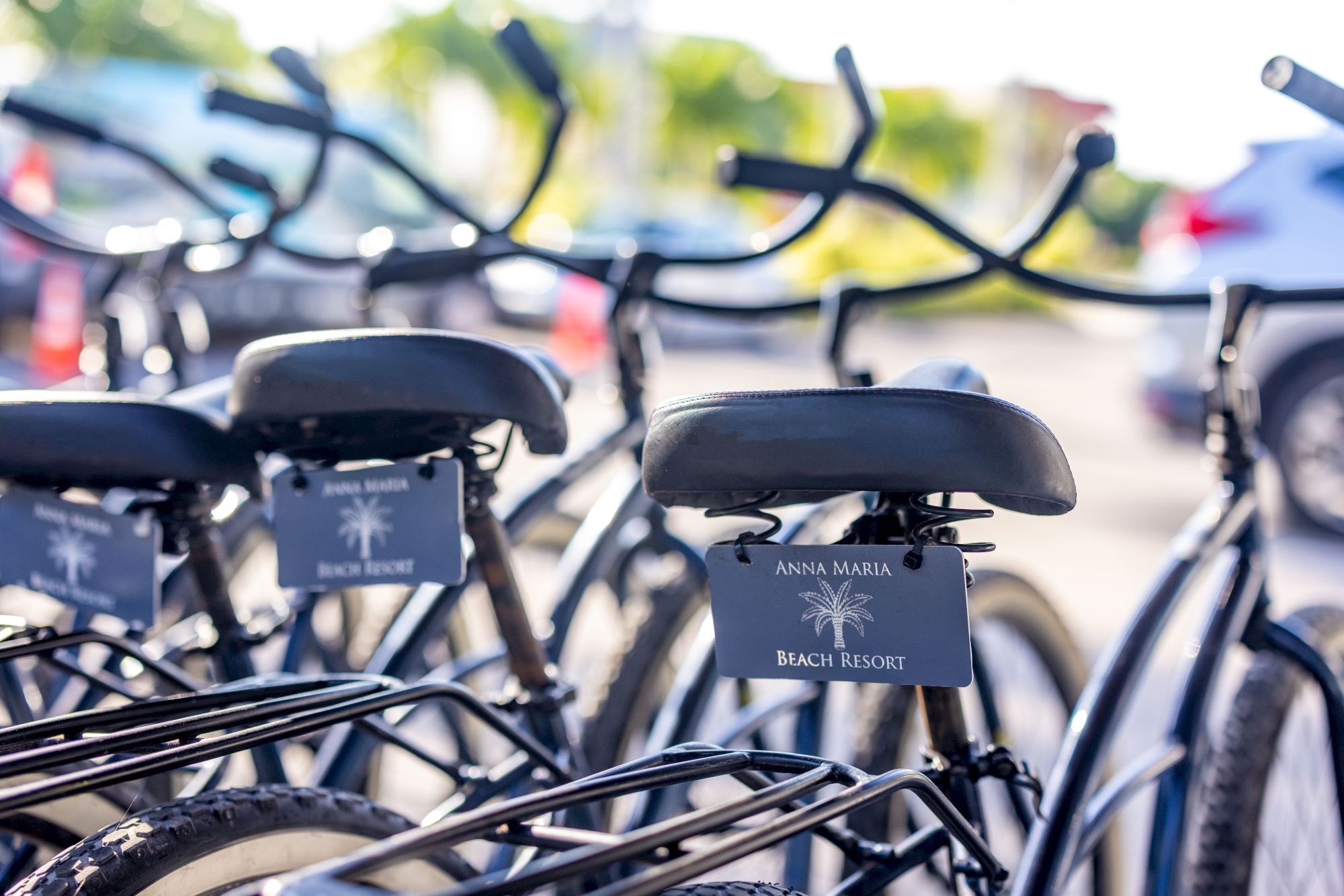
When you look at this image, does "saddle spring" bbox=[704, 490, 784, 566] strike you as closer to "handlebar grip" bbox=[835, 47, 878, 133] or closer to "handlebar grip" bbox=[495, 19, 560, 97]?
"handlebar grip" bbox=[835, 47, 878, 133]

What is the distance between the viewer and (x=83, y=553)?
1379 millimetres

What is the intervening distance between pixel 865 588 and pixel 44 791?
0.64 metres

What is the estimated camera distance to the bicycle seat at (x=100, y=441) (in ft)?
4.08

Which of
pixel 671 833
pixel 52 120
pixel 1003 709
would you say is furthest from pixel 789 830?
pixel 52 120

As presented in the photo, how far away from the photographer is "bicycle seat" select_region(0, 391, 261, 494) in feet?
4.08

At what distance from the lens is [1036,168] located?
143ft

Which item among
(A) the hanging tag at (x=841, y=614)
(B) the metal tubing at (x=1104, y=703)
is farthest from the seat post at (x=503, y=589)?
(B) the metal tubing at (x=1104, y=703)

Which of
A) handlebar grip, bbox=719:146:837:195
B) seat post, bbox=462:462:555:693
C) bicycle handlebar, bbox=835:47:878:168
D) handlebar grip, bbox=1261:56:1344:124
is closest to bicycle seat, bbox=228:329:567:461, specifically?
seat post, bbox=462:462:555:693

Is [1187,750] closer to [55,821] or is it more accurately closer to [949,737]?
[949,737]

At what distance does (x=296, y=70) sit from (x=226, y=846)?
4.96 feet

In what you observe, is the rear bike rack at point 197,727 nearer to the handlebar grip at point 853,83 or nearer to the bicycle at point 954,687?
the bicycle at point 954,687

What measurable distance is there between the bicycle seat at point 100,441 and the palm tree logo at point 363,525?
5.7 inches

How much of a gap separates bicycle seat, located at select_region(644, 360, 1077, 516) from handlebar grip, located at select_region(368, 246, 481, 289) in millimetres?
1142

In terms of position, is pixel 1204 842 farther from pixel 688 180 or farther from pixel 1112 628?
pixel 688 180
